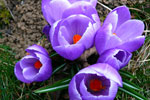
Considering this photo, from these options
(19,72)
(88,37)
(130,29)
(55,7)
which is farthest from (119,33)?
(19,72)

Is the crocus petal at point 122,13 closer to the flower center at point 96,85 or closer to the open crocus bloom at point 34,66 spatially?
the flower center at point 96,85

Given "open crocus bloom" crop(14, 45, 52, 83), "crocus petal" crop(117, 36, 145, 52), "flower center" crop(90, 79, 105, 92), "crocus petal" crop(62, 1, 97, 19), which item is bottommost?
"flower center" crop(90, 79, 105, 92)

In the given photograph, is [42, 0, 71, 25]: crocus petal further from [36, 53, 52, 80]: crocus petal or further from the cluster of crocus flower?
[36, 53, 52, 80]: crocus petal

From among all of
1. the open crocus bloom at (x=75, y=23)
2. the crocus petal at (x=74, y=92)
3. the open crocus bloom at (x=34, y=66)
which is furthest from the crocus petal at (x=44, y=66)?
the crocus petal at (x=74, y=92)

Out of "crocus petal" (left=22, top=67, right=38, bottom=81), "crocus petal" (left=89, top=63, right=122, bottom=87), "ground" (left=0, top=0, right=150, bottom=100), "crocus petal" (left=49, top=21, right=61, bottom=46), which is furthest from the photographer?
"ground" (left=0, top=0, right=150, bottom=100)

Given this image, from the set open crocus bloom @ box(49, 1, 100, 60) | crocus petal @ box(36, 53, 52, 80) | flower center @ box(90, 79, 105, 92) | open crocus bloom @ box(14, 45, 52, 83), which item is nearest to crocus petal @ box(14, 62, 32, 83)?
open crocus bloom @ box(14, 45, 52, 83)
